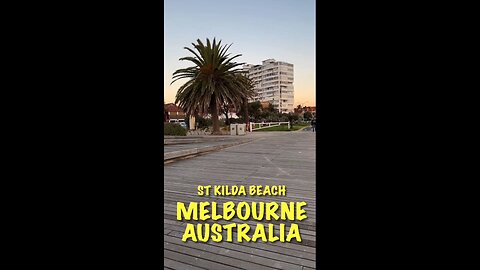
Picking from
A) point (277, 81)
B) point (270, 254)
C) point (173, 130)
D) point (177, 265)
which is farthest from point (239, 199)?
point (277, 81)

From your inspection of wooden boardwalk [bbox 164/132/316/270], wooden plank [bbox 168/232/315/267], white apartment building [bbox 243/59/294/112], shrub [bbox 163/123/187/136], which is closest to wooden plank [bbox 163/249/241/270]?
wooden boardwalk [bbox 164/132/316/270]

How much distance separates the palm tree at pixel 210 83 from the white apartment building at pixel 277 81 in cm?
5468

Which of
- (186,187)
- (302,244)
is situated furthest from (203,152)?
(302,244)

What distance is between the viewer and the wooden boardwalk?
1.94m

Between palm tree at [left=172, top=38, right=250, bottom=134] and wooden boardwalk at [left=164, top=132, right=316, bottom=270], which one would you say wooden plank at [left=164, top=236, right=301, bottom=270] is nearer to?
wooden boardwalk at [left=164, top=132, right=316, bottom=270]

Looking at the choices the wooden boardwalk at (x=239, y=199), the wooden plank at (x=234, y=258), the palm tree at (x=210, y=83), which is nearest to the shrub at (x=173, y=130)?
the palm tree at (x=210, y=83)

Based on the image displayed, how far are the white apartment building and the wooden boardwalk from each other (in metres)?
62.3

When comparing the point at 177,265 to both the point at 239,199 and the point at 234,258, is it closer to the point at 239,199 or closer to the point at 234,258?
the point at 234,258

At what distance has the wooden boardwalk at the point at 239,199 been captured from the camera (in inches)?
76.5
